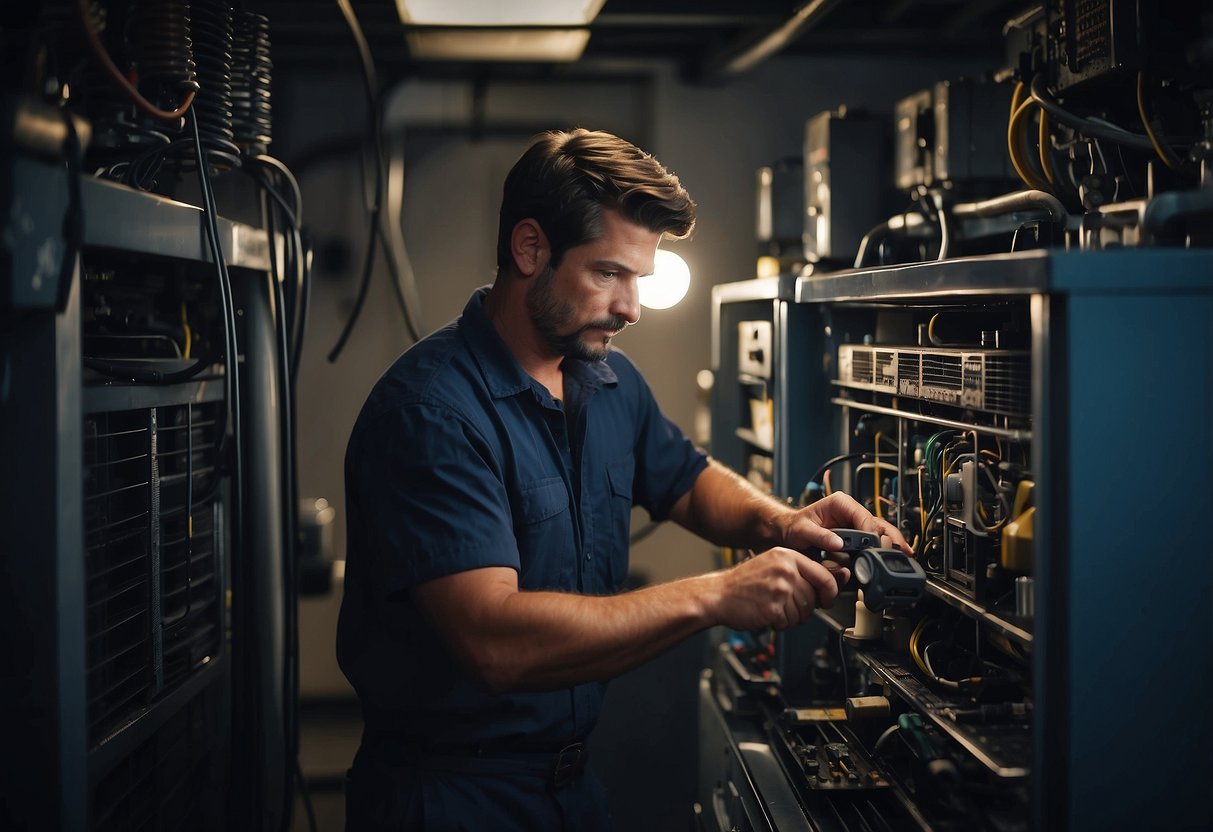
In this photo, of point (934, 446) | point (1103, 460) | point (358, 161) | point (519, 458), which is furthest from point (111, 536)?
point (358, 161)

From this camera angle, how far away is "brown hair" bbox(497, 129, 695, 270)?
5.73ft

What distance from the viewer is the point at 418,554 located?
4.87 ft

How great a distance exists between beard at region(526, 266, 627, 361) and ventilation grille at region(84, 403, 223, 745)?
0.61 m

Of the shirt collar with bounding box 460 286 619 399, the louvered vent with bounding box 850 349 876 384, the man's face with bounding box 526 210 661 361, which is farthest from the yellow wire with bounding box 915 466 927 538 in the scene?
the shirt collar with bounding box 460 286 619 399

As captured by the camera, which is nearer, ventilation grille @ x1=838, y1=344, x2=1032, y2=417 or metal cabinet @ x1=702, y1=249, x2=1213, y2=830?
metal cabinet @ x1=702, y1=249, x2=1213, y2=830

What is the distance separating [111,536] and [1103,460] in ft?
4.73

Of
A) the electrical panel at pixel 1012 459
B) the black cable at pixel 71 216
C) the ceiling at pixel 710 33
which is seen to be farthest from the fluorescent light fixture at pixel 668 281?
the black cable at pixel 71 216

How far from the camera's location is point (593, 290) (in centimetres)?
177

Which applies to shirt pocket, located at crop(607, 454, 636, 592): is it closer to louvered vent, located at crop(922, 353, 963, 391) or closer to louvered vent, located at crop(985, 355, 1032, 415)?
louvered vent, located at crop(922, 353, 963, 391)

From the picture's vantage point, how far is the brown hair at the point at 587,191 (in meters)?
1.75

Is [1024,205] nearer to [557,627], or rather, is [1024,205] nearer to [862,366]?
[862,366]

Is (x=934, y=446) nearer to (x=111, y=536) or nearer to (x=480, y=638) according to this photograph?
(x=480, y=638)

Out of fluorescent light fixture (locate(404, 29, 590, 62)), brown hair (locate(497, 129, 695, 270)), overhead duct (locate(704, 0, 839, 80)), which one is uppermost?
fluorescent light fixture (locate(404, 29, 590, 62))

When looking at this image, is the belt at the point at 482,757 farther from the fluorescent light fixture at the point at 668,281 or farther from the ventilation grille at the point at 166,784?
the fluorescent light fixture at the point at 668,281
